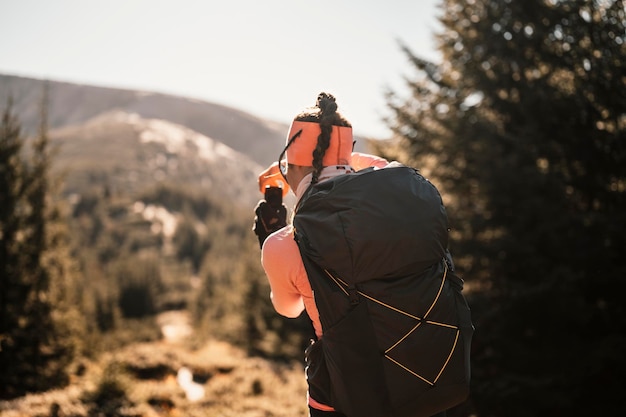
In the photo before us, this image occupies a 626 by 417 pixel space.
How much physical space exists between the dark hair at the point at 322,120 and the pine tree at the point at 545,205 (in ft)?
19.9

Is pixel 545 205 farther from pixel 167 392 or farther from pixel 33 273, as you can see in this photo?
pixel 33 273

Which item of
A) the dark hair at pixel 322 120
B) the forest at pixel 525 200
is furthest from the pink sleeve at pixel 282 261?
the forest at pixel 525 200

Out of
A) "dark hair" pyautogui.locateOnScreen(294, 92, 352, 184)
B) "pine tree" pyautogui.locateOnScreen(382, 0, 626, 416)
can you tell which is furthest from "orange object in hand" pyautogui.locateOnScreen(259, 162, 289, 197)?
"pine tree" pyautogui.locateOnScreen(382, 0, 626, 416)

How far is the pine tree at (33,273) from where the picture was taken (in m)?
12.2

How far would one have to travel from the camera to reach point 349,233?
1.77m

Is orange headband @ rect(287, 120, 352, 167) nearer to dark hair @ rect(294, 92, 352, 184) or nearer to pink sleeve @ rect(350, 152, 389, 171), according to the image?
dark hair @ rect(294, 92, 352, 184)

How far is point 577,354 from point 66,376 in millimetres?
12293

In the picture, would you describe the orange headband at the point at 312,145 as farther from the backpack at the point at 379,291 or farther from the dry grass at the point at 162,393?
the dry grass at the point at 162,393

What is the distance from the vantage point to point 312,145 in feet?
6.43

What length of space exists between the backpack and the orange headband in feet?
0.51

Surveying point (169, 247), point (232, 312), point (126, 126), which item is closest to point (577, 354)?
point (232, 312)

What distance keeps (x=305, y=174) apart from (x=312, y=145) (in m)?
0.13

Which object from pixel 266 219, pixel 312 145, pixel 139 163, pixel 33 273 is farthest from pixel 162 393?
pixel 139 163

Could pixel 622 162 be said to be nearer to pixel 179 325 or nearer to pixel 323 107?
pixel 323 107
